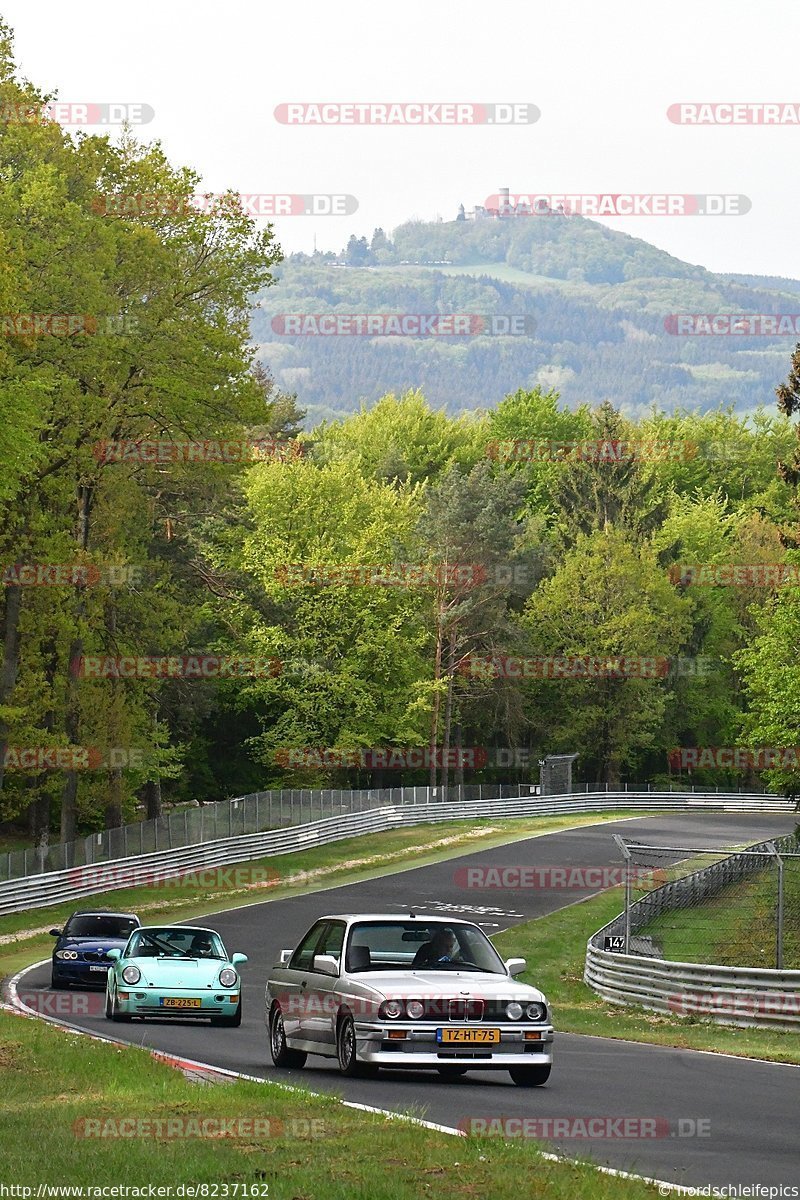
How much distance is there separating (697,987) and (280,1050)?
32.6ft

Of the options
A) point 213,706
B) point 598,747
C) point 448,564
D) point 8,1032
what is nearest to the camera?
point 8,1032

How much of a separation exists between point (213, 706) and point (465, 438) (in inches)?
2049

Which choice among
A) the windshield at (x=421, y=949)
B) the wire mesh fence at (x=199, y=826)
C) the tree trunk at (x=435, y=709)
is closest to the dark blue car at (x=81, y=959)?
the windshield at (x=421, y=949)

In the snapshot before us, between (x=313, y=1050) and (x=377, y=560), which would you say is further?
(x=377, y=560)

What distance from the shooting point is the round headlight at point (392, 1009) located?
14.7 meters

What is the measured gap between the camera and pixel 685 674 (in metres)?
102

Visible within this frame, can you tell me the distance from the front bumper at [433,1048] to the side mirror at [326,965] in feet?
2.89

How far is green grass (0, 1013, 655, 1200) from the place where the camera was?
9.09 metres

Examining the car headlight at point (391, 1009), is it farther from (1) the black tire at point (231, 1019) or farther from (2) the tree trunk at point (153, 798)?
(2) the tree trunk at point (153, 798)

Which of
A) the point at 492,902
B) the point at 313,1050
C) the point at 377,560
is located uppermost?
the point at 377,560

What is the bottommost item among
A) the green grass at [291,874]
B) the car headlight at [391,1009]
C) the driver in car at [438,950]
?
the green grass at [291,874]

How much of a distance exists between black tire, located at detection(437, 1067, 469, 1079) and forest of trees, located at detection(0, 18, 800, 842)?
22.0 meters

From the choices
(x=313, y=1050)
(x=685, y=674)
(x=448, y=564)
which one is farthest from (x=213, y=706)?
(x=313, y=1050)

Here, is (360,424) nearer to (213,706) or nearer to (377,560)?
(377,560)
